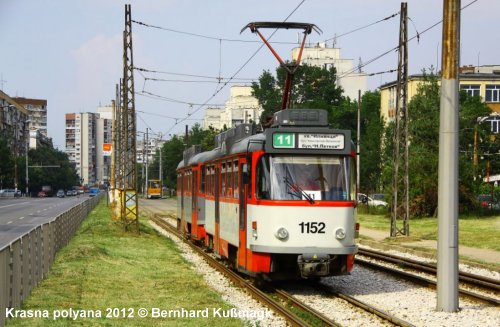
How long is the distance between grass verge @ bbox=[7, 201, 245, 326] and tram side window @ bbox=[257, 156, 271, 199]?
2014mm

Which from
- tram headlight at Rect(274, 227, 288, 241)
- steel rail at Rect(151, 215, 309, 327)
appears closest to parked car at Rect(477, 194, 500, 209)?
steel rail at Rect(151, 215, 309, 327)

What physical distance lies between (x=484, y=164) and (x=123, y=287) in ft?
133

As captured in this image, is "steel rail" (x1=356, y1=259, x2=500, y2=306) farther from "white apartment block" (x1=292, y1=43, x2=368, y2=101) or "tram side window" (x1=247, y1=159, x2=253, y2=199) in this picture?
"white apartment block" (x1=292, y1=43, x2=368, y2=101)

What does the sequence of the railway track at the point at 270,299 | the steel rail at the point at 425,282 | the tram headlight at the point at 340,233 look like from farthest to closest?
1. the tram headlight at the point at 340,233
2. the steel rail at the point at 425,282
3. the railway track at the point at 270,299

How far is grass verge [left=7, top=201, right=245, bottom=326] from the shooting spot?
12.2 meters

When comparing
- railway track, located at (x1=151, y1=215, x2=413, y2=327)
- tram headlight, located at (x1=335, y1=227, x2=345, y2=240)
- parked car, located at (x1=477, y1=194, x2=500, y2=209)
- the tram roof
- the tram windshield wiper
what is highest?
the tram roof

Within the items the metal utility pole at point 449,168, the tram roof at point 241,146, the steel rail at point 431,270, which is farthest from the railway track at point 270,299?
the steel rail at point 431,270

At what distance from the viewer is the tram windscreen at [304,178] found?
15.3 m

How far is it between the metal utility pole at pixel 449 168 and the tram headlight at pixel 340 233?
2.17 m

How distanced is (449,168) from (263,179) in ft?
11.4

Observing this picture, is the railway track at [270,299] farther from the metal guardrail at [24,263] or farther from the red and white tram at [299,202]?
the metal guardrail at [24,263]

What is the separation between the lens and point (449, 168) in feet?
44.8

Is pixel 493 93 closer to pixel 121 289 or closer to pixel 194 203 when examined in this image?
pixel 194 203

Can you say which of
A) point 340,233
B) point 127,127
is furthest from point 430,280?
point 127,127
